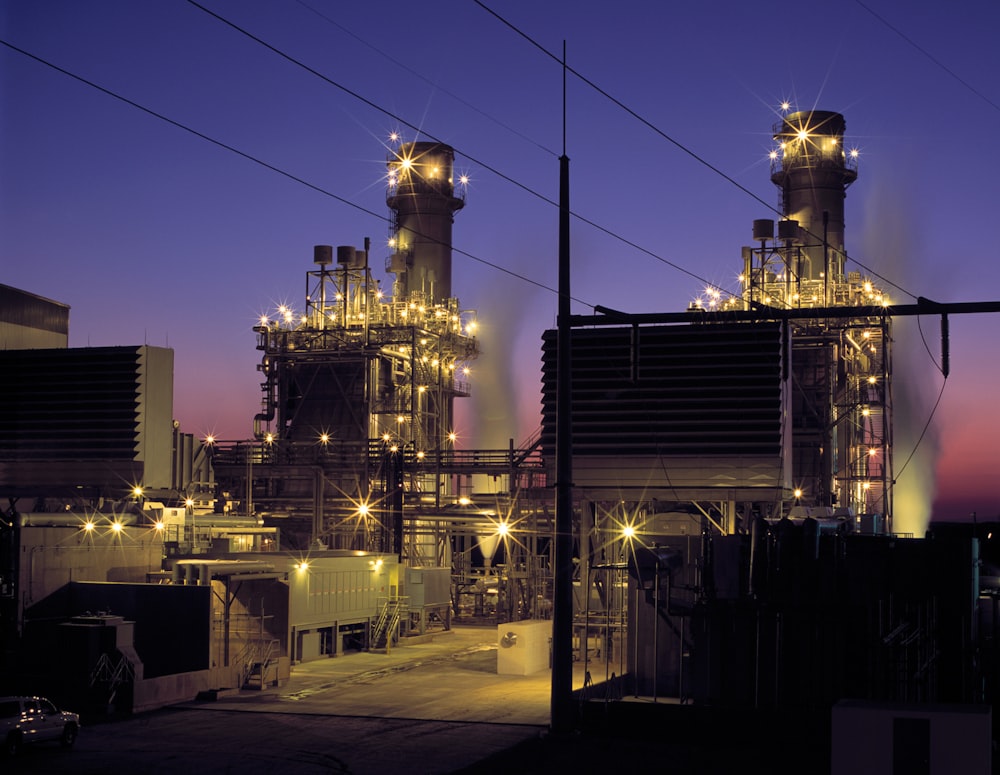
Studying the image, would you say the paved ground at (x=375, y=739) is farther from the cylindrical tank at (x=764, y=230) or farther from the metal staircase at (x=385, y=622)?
the cylindrical tank at (x=764, y=230)

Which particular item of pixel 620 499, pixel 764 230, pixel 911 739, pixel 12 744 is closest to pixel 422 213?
pixel 764 230

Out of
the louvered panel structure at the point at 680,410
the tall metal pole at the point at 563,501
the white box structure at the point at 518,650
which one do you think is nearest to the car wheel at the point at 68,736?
the tall metal pole at the point at 563,501

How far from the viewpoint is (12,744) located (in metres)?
28.1

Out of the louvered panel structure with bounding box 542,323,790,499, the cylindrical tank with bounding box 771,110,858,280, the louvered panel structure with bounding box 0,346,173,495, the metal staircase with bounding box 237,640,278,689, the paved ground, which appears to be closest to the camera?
the paved ground

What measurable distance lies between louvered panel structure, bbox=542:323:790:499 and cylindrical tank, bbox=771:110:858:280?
101ft

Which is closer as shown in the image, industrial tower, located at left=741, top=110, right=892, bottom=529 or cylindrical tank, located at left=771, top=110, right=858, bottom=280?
industrial tower, located at left=741, top=110, right=892, bottom=529

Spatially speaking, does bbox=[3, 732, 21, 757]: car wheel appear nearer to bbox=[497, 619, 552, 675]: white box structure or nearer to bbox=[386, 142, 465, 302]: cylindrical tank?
bbox=[497, 619, 552, 675]: white box structure

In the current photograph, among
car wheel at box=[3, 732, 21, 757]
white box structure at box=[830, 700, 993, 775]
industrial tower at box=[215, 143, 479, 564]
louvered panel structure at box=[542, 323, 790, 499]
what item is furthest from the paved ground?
industrial tower at box=[215, 143, 479, 564]

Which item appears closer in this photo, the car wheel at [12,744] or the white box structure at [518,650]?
the car wheel at [12,744]

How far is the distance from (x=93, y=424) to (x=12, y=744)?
79.1 ft

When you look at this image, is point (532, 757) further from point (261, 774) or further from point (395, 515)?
point (395, 515)

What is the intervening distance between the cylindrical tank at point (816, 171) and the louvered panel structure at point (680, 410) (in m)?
30.9

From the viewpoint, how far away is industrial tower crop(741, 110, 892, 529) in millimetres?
61344

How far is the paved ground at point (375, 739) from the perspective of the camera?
27078 mm
